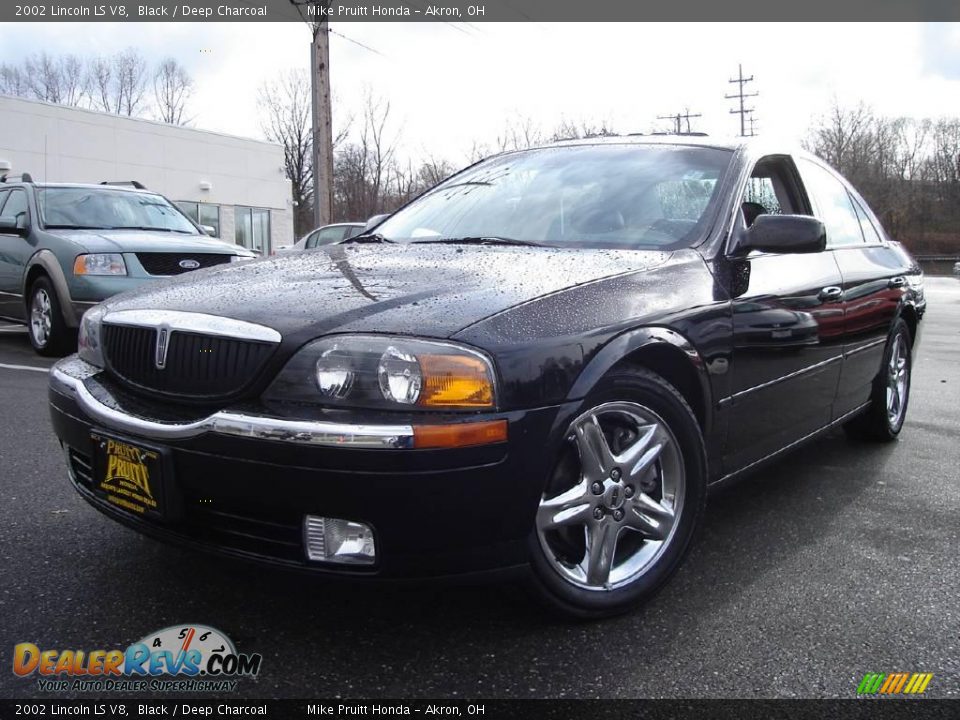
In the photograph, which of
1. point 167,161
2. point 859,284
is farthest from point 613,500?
point 167,161

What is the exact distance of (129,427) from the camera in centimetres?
221

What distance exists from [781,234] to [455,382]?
1497 mm

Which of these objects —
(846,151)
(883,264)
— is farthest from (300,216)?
(883,264)

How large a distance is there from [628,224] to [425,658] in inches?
66.7

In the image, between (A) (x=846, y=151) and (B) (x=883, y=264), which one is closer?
(B) (x=883, y=264)

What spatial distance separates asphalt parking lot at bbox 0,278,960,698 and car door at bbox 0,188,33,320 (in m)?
4.91

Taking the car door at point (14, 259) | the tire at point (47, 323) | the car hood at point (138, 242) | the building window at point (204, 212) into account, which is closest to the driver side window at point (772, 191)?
the car hood at point (138, 242)

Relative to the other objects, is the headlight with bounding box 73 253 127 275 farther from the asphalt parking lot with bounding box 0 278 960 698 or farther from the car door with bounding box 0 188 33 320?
the asphalt parking lot with bounding box 0 278 960 698

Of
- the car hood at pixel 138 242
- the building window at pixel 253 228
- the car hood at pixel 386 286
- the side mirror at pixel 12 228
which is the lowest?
the car hood at pixel 386 286

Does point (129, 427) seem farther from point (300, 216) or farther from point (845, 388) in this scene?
point (300, 216)

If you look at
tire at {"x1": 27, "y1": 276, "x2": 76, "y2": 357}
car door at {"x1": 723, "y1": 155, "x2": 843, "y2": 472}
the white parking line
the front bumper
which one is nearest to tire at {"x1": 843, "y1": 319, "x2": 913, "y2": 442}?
car door at {"x1": 723, "y1": 155, "x2": 843, "y2": 472}

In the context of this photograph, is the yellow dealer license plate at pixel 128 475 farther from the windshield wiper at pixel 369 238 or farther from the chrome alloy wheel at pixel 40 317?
the chrome alloy wheel at pixel 40 317

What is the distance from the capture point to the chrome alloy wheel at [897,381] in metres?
4.42

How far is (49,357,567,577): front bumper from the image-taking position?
1928 millimetres
